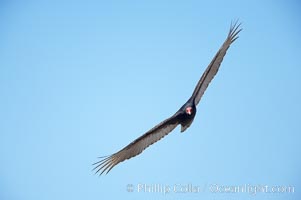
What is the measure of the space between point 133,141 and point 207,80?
294 centimetres

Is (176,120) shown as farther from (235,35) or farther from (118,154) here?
(235,35)

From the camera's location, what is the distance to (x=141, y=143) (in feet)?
47.1

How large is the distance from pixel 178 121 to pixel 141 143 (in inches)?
52.7

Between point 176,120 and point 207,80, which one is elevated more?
point 207,80

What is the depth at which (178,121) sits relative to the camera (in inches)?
584

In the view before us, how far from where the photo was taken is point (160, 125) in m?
14.4

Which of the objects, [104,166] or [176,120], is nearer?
[104,166]

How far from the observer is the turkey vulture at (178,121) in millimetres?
Result: 14141

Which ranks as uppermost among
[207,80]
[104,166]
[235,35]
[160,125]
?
[235,35]

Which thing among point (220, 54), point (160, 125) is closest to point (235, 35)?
point (220, 54)

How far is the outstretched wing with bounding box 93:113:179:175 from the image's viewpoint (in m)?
13.9

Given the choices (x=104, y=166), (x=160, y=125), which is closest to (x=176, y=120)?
(x=160, y=125)

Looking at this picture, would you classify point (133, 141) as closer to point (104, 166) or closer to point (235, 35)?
point (104, 166)

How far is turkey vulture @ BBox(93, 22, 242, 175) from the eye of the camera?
14.1 meters
